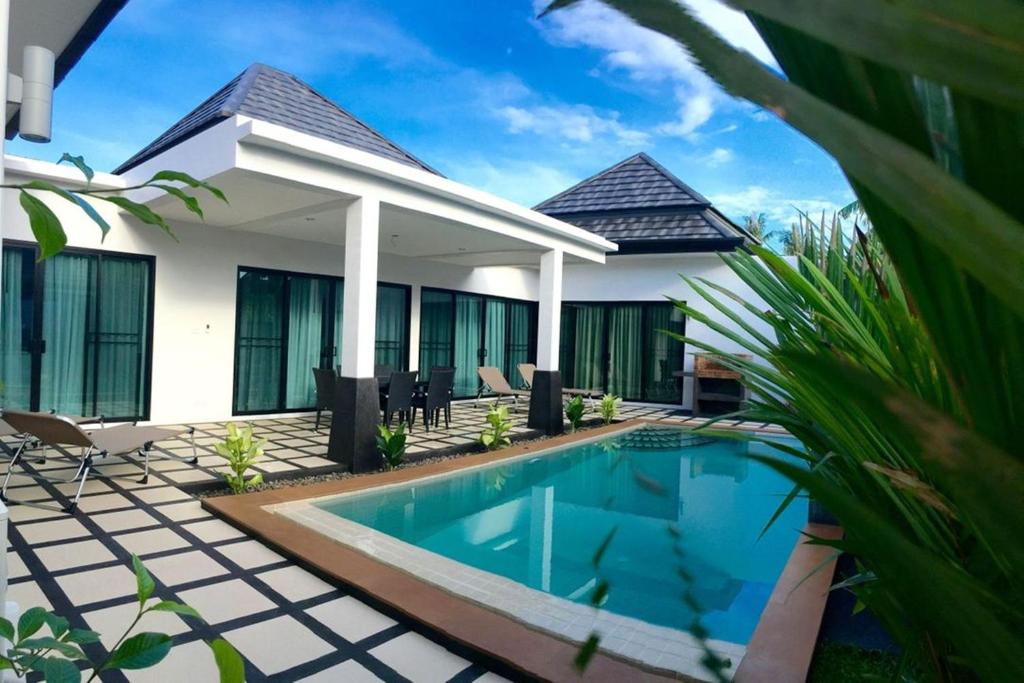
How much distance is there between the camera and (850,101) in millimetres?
352

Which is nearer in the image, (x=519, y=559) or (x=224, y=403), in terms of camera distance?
(x=519, y=559)

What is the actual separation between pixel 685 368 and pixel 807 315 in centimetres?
1301

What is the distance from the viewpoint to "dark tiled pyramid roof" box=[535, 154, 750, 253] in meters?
13.2

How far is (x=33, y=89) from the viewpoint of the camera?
5.93 feet

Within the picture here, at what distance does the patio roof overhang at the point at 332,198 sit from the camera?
18.6 feet

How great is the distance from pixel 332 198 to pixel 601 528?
182 inches

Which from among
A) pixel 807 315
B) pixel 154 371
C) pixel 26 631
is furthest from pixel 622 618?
pixel 154 371

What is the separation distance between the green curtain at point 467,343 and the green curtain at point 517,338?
143 cm

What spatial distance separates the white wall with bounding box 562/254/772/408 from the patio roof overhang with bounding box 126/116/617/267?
10.1 ft

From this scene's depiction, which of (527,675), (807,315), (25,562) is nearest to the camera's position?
(807,315)

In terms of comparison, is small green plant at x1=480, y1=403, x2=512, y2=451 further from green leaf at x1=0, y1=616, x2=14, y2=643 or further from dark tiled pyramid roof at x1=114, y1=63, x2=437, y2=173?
green leaf at x1=0, y1=616, x2=14, y2=643

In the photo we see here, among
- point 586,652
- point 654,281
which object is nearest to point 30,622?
point 586,652

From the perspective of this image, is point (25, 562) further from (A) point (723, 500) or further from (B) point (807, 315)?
(A) point (723, 500)

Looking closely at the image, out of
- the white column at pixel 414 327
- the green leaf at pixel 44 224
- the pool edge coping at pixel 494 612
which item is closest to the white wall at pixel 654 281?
the white column at pixel 414 327
